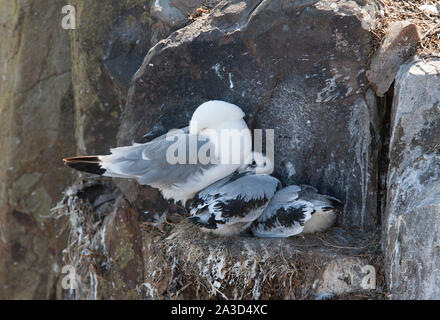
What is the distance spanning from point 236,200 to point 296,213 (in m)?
0.29

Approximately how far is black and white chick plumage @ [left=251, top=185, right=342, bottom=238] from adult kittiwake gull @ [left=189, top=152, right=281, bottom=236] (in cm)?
6

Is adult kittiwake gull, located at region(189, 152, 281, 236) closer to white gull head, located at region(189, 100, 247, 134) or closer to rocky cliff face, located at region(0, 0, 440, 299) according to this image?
rocky cliff face, located at region(0, 0, 440, 299)

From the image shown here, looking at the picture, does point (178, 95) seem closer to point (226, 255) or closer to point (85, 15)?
point (226, 255)

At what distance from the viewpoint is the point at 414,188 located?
7.33ft

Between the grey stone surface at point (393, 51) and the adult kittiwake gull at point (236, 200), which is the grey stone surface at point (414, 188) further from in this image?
the adult kittiwake gull at point (236, 200)

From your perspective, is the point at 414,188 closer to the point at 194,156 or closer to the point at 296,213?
the point at 296,213

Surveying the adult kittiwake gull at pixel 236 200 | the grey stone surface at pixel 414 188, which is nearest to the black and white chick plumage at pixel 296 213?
the adult kittiwake gull at pixel 236 200

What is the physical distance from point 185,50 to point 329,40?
78 cm

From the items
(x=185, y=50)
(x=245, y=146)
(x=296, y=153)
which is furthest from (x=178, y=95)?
(x=296, y=153)

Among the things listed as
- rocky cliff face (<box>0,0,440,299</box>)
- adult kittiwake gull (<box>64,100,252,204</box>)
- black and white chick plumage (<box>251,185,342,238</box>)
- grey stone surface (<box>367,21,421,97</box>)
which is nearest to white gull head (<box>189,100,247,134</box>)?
adult kittiwake gull (<box>64,100,252,204</box>)

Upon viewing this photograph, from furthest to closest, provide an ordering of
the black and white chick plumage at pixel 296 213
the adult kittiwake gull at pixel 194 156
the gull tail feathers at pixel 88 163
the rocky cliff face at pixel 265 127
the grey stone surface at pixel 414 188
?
1. the gull tail feathers at pixel 88 163
2. the adult kittiwake gull at pixel 194 156
3. the black and white chick plumage at pixel 296 213
4. the rocky cliff face at pixel 265 127
5. the grey stone surface at pixel 414 188

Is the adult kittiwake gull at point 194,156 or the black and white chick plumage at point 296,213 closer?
the black and white chick plumage at point 296,213

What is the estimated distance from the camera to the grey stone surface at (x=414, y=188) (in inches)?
82.1

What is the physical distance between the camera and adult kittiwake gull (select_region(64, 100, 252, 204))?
8.40 feet
